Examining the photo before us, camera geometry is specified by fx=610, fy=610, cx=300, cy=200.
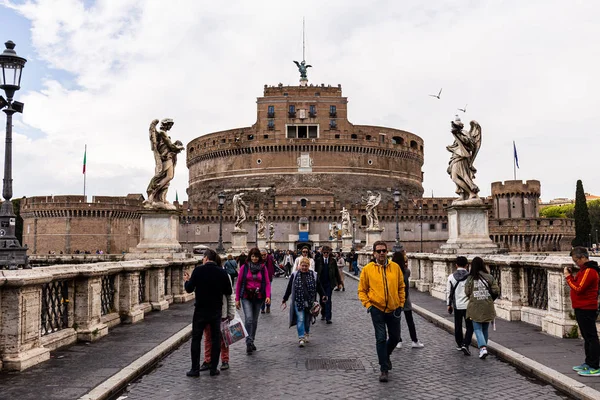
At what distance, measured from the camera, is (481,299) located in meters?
7.43

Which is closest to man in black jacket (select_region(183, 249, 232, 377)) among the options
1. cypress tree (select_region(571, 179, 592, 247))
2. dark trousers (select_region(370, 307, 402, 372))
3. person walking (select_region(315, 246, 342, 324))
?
dark trousers (select_region(370, 307, 402, 372))

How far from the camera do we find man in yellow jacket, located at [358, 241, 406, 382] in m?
6.45

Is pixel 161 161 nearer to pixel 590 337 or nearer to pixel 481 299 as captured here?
pixel 481 299

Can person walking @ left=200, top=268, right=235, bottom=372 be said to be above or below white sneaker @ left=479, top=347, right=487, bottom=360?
above

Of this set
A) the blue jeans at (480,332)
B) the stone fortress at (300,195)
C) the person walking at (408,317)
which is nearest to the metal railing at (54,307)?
the person walking at (408,317)

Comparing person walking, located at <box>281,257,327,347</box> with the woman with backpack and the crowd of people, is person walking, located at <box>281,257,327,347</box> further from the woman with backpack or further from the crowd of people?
the woman with backpack

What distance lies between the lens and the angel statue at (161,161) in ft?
43.4

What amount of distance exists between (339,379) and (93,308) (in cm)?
375

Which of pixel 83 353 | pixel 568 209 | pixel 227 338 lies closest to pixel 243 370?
pixel 227 338

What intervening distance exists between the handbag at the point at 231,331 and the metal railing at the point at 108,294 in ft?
9.97

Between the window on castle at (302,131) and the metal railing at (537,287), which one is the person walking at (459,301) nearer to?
the metal railing at (537,287)

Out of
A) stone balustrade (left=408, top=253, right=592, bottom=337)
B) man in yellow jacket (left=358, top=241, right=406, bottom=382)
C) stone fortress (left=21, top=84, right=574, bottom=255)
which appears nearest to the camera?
man in yellow jacket (left=358, top=241, right=406, bottom=382)

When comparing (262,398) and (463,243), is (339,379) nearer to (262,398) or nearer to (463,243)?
(262,398)

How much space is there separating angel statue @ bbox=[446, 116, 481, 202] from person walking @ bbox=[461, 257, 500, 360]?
5786 mm
